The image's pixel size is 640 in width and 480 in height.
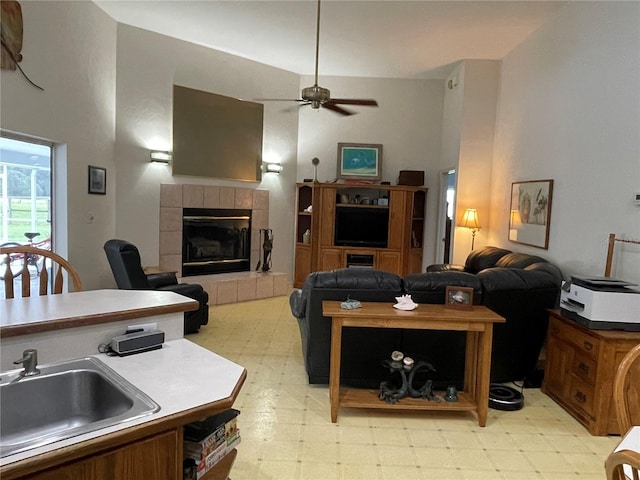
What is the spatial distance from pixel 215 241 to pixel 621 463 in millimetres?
5747

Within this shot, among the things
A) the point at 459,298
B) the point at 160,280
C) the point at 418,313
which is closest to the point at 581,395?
the point at 459,298

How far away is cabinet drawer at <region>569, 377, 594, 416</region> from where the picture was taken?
9.40 feet

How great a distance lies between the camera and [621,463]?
3.50 feet

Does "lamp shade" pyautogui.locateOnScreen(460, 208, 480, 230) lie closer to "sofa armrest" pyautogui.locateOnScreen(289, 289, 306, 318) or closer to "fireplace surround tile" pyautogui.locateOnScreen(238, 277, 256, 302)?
"fireplace surround tile" pyautogui.locateOnScreen(238, 277, 256, 302)

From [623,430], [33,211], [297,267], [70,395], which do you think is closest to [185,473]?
[70,395]

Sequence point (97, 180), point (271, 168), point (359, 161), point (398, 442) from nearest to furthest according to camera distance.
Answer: point (398, 442), point (97, 180), point (271, 168), point (359, 161)

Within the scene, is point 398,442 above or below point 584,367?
below

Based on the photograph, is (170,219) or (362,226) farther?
(362,226)

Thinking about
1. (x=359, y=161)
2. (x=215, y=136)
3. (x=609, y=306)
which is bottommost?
(x=609, y=306)

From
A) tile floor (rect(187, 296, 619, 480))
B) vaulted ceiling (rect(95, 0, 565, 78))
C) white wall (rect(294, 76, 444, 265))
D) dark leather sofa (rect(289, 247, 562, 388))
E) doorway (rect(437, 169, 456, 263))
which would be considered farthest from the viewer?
white wall (rect(294, 76, 444, 265))

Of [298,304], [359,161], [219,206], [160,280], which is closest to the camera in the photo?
[298,304]

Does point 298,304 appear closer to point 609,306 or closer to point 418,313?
point 418,313

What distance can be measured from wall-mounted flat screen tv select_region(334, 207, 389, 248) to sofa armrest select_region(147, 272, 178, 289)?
2956mm

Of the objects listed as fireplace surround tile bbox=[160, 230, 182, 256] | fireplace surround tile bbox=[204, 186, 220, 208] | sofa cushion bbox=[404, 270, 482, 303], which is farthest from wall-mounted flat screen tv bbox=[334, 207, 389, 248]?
sofa cushion bbox=[404, 270, 482, 303]
